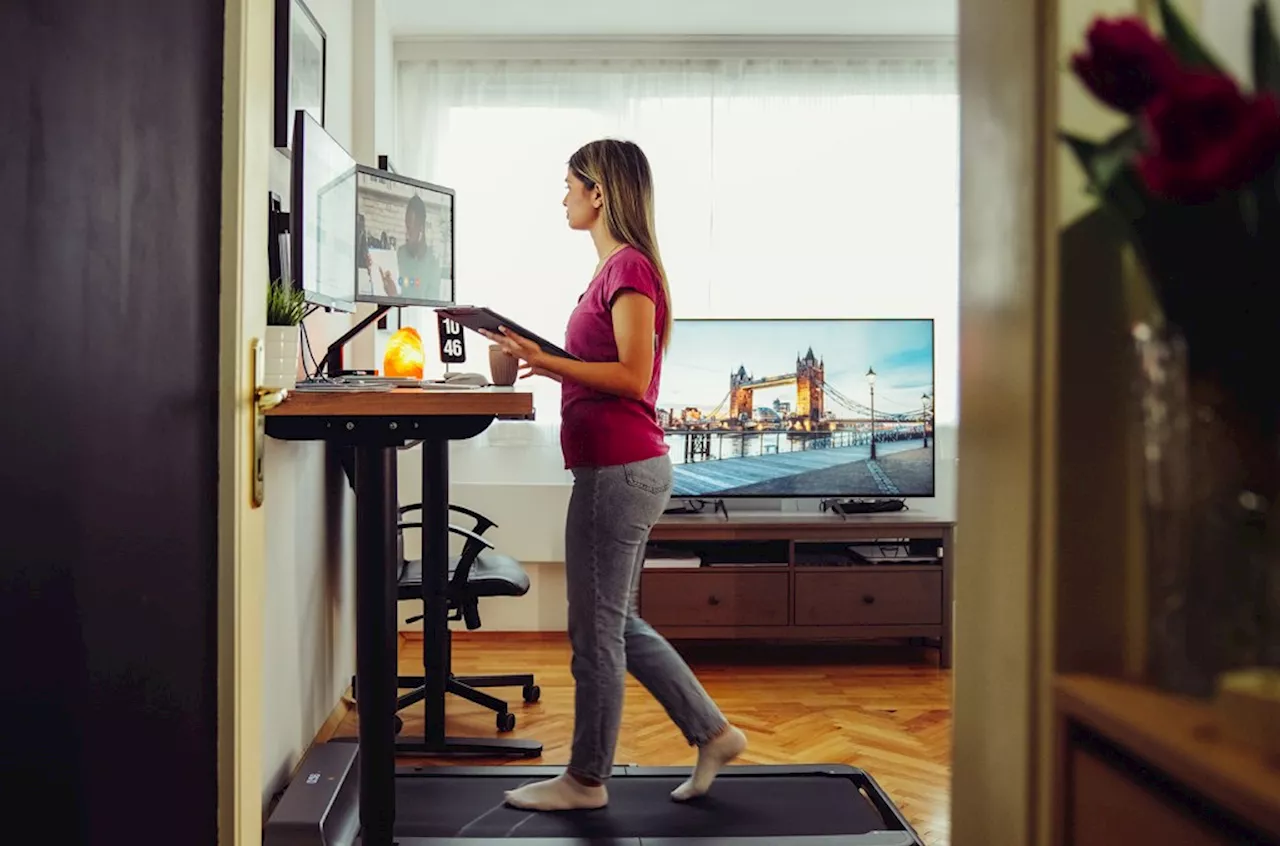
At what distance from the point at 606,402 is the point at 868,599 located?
2.03 meters

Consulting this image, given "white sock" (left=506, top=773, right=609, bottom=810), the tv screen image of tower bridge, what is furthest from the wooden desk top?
the tv screen image of tower bridge

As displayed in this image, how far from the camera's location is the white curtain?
14.3 ft

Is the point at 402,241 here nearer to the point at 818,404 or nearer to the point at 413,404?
the point at 413,404

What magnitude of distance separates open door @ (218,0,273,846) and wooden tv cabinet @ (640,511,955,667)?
8.57ft

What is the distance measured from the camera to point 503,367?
7.96 ft

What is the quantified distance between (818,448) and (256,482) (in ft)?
10.0

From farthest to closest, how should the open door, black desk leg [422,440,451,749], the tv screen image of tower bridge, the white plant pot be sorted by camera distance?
the tv screen image of tower bridge
black desk leg [422,440,451,749]
the white plant pot
the open door

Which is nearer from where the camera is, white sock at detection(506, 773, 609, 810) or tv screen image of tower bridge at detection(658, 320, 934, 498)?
white sock at detection(506, 773, 609, 810)

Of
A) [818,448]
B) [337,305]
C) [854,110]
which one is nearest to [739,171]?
[854,110]

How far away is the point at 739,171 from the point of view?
4.39m

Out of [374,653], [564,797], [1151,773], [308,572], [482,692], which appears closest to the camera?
[1151,773]

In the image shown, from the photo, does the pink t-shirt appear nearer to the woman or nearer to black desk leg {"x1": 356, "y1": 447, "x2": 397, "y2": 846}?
the woman

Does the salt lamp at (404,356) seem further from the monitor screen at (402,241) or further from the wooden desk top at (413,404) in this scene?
the wooden desk top at (413,404)

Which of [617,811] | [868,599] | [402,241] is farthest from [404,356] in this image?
[868,599]
